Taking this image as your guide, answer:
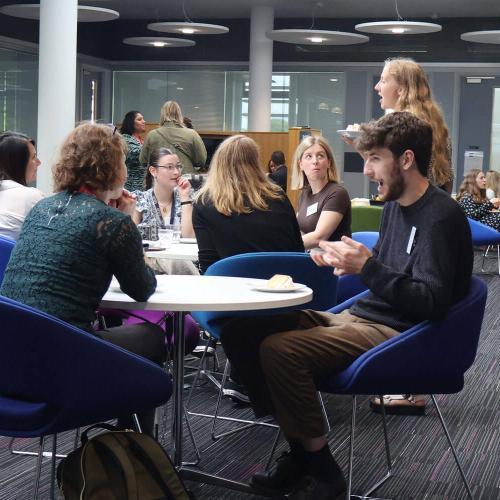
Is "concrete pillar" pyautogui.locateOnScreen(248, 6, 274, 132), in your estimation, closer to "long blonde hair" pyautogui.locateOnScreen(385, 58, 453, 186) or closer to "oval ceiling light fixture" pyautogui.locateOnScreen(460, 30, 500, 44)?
"oval ceiling light fixture" pyautogui.locateOnScreen(460, 30, 500, 44)

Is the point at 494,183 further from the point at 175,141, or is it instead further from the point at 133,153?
the point at 133,153

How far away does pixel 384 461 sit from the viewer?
372cm

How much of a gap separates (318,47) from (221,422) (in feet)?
→ 45.1

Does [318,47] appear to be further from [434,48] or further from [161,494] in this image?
[161,494]

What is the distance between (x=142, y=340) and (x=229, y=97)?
597 inches

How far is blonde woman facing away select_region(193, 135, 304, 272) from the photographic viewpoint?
3791mm

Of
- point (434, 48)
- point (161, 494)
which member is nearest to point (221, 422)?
point (161, 494)

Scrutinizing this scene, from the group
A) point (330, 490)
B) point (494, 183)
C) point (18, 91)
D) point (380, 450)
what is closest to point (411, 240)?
point (330, 490)

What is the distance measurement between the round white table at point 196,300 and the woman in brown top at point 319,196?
1.59 metres

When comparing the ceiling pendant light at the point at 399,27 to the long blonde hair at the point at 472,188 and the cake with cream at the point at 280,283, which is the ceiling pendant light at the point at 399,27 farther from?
the cake with cream at the point at 280,283

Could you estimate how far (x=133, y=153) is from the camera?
322 inches

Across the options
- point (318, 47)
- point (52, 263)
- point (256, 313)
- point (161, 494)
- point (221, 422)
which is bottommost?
point (221, 422)

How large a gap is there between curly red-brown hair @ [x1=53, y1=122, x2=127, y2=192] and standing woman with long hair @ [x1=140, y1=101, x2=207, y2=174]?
6087 mm

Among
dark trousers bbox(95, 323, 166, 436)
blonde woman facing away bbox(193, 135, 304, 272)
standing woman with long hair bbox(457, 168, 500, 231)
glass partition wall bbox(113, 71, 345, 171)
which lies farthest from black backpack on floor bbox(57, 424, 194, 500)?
glass partition wall bbox(113, 71, 345, 171)
